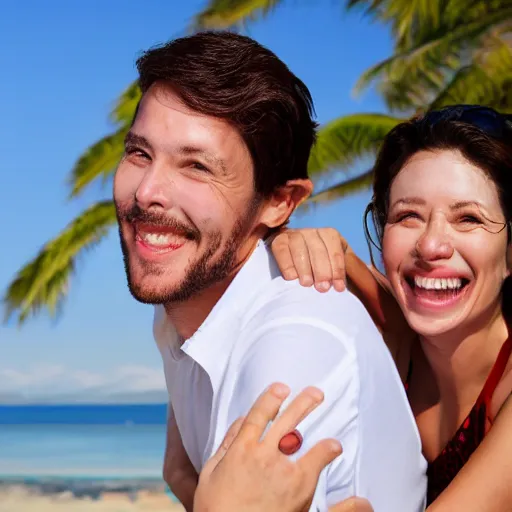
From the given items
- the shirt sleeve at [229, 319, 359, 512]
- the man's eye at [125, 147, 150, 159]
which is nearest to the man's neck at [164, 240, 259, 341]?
the man's eye at [125, 147, 150, 159]

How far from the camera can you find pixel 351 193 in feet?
56.0

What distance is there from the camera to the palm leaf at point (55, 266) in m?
16.9

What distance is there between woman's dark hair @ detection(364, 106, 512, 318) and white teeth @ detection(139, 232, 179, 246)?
3.01 ft

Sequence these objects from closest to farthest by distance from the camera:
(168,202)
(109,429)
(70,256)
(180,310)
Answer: (168,202), (180,310), (70,256), (109,429)

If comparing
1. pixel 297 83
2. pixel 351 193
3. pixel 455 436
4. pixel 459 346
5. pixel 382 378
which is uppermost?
pixel 297 83

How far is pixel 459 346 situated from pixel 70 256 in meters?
13.7

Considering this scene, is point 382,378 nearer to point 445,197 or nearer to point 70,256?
point 445,197

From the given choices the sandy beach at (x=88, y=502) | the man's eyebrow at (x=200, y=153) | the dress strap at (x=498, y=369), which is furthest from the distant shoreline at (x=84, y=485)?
the man's eyebrow at (x=200, y=153)

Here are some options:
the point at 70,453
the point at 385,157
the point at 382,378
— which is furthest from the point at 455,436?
the point at 70,453

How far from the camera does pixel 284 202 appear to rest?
3846 mm

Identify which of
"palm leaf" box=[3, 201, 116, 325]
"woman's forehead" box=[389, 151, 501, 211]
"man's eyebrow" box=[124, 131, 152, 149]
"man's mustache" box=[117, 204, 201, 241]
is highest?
"man's eyebrow" box=[124, 131, 152, 149]

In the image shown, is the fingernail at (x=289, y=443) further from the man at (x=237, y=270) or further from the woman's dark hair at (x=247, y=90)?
the woman's dark hair at (x=247, y=90)

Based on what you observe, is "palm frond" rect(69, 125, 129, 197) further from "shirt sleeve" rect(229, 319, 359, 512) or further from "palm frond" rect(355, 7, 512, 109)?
"shirt sleeve" rect(229, 319, 359, 512)

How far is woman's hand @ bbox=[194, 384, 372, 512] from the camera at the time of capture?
8.31ft
